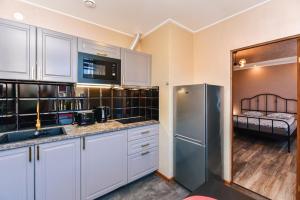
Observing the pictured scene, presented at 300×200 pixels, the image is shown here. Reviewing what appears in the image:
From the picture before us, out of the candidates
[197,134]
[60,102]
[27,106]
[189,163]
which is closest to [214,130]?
[197,134]

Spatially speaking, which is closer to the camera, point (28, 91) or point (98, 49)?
point (28, 91)

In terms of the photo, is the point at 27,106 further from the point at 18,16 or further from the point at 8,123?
the point at 18,16

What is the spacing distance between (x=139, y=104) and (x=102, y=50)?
1213 mm

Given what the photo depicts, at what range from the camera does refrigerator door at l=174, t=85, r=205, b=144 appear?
1935mm

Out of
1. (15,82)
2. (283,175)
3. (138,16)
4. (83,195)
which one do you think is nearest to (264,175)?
(283,175)

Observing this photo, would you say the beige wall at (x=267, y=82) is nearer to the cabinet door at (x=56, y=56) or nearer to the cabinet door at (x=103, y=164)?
the cabinet door at (x=103, y=164)

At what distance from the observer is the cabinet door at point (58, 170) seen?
56.8 inches

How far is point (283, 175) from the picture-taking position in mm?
2416

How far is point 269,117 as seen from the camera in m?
4.20

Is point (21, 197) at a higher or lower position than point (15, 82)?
lower

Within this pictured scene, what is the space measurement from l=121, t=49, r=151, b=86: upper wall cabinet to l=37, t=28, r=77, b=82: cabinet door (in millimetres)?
735

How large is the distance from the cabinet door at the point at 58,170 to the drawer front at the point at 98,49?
120cm

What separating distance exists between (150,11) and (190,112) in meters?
1.57

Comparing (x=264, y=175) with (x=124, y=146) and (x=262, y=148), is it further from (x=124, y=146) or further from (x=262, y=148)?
(x=124, y=146)
